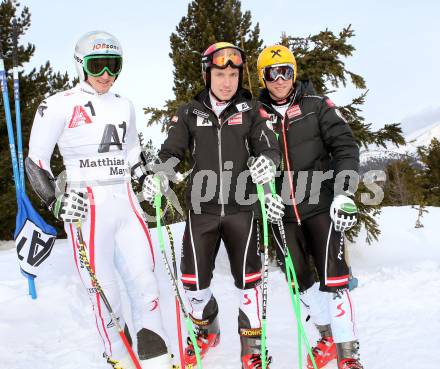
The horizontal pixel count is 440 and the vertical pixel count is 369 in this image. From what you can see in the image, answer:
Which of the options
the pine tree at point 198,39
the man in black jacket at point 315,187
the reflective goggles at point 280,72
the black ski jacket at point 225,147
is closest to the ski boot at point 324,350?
the man in black jacket at point 315,187

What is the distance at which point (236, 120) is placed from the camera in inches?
143

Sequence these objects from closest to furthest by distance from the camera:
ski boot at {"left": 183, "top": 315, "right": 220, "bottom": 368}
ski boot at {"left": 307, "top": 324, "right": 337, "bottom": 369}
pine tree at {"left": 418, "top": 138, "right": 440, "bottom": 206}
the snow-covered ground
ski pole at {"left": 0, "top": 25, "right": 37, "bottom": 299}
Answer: ski boot at {"left": 307, "top": 324, "right": 337, "bottom": 369} → ski boot at {"left": 183, "top": 315, "right": 220, "bottom": 368} → the snow-covered ground → ski pole at {"left": 0, "top": 25, "right": 37, "bottom": 299} → pine tree at {"left": 418, "top": 138, "right": 440, "bottom": 206}

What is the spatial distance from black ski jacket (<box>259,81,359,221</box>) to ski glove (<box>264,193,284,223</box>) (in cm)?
26

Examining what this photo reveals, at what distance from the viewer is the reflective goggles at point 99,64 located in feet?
11.0

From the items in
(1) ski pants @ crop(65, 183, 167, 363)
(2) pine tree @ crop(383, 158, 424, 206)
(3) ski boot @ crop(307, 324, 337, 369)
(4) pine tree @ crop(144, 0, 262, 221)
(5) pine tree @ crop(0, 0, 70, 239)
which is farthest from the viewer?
(2) pine tree @ crop(383, 158, 424, 206)

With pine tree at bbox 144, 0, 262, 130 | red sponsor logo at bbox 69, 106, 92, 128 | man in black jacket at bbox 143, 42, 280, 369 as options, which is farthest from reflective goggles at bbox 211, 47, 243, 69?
pine tree at bbox 144, 0, 262, 130

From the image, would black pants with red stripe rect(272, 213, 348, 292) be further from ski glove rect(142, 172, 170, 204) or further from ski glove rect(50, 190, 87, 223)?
ski glove rect(50, 190, 87, 223)

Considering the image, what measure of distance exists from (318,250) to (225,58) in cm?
192

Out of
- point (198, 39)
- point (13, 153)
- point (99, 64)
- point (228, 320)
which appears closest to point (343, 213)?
point (99, 64)

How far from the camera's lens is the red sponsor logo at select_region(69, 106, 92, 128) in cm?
331

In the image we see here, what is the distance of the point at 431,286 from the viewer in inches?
241

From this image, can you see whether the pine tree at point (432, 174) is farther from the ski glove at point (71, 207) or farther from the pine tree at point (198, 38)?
the ski glove at point (71, 207)

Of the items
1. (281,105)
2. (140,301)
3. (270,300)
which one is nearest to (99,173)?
(140,301)

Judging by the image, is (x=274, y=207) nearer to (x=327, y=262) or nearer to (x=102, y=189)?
(x=327, y=262)
